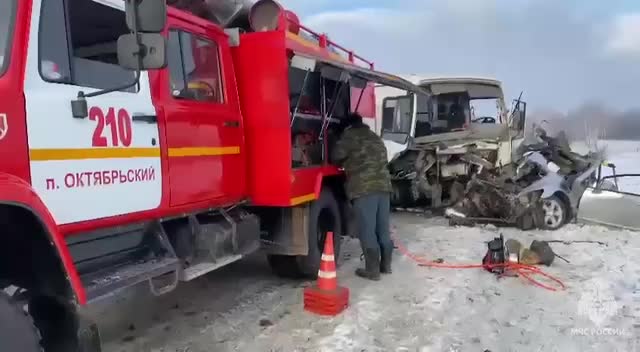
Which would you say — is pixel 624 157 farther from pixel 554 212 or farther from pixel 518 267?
pixel 518 267

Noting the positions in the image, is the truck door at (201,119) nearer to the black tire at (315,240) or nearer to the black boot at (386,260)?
the black tire at (315,240)

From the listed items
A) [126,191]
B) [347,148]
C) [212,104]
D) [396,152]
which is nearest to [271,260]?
[347,148]

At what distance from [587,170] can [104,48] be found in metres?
8.65

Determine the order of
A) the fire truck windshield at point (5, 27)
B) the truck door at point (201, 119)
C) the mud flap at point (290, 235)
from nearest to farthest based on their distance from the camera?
the fire truck windshield at point (5, 27) → the truck door at point (201, 119) → the mud flap at point (290, 235)

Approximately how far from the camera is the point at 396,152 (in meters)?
10.1

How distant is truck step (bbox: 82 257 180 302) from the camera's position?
3.23 m

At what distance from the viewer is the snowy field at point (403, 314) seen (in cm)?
435

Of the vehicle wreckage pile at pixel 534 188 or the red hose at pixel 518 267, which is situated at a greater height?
the vehicle wreckage pile at pixel 534 188

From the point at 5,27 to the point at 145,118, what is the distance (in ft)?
3.36

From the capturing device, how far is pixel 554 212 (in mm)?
9125

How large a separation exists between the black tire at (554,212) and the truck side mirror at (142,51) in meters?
7.62

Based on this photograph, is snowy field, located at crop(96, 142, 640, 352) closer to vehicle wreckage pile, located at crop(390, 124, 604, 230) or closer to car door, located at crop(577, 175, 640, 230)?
vehicle wreckage pile, located at crop(390, 124, 604, 230)

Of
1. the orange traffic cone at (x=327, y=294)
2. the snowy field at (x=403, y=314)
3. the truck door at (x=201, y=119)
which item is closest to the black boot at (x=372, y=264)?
the snowy field at (x=403, y=314)

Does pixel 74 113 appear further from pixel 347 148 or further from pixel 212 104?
pixel 347 148
